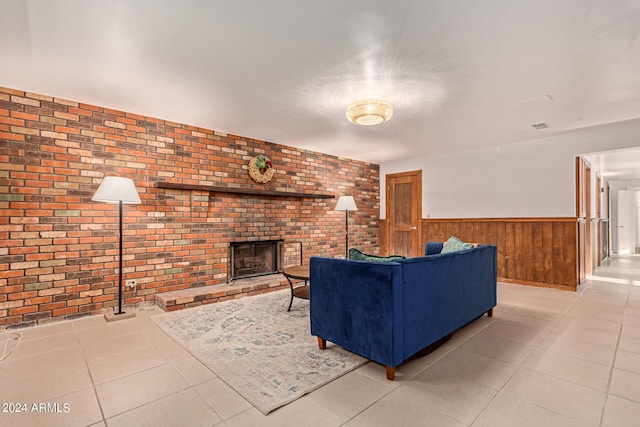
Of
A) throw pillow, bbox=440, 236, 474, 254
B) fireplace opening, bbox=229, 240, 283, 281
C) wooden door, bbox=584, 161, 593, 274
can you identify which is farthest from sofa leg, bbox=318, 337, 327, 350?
wooden door, bbox=584, 161, 593, 274

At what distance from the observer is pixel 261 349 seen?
2547 mm

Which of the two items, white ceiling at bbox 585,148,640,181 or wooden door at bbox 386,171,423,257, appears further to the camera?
wooden door at bbox 386,171,423,257

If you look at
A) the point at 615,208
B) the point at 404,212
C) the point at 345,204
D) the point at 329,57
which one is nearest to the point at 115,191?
the point at 329,57

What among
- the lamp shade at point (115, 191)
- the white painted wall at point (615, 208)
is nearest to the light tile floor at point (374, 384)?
the lamp shade at point (115, 191)

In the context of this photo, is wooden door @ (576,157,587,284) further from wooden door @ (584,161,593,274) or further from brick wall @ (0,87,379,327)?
brick wall @ (0,87,379,327)

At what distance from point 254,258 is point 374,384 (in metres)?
3.18

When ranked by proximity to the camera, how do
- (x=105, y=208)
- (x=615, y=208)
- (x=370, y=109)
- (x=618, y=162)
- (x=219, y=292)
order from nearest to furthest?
(x=370, y=109)
(x=105, y=208)
(x=219, y=292)
(x=618, y=162)
(x=615, y=208)

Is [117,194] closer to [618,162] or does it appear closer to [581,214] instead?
[581,214]

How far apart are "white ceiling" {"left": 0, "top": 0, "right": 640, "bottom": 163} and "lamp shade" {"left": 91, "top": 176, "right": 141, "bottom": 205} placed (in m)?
0.92

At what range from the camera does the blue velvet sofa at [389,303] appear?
2.04 metres

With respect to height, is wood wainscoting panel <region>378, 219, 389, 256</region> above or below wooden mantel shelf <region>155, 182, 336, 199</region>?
below

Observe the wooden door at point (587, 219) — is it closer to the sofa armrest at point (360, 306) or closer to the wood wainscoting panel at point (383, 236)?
the wood wainscoting panel at point (383, 236)

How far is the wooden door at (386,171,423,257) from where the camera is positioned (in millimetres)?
6473

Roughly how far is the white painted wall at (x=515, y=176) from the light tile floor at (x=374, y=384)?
234cm
